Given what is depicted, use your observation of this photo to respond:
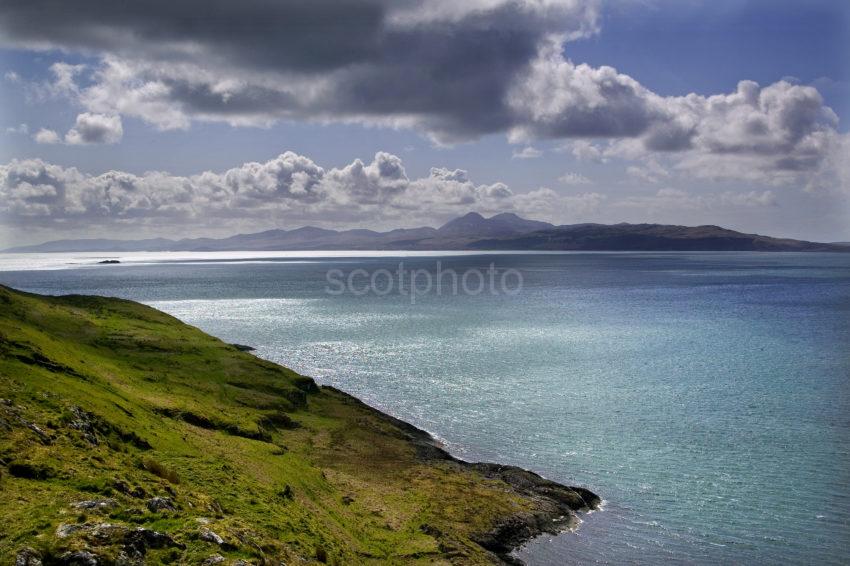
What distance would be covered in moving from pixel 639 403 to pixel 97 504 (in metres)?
58.3

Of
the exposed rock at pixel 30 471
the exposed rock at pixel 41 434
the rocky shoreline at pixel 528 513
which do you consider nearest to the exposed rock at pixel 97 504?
the exposed rock at pixel 30 471

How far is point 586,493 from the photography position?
141 ft

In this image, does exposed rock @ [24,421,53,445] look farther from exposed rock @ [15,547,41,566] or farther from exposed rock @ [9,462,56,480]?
exposed rock @ [15,547,41,566]

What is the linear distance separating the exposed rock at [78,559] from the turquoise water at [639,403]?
24374mm

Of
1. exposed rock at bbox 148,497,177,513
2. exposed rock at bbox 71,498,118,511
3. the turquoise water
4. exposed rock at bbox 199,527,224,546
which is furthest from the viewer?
the turquoise water

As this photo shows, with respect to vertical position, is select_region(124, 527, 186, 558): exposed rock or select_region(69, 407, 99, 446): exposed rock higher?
select_region(69, 407, 99, 446): exposed rock

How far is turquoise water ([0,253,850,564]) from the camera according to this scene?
125ft

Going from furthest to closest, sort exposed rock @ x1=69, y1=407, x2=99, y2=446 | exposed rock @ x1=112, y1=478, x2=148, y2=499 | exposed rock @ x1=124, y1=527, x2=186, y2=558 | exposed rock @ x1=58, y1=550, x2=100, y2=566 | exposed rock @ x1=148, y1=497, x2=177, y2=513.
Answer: exposed rock @ x1=69, y1=407, x2=99, y2=446 < exposed rock @ x1=112, y1=478, x2=148, y2=499 < exposed rock @ x1=148, y1=497, x2=177, y2=513 < exposed rock @ x1=124, y1=527, x2=186, y2=558 < exposed rock @ x1=58, y1=550, x2=100, y2=566

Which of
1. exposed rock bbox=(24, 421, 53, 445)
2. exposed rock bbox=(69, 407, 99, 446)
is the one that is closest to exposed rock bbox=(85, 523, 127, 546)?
exposed rock bbox=(24, 421, 53, 445)

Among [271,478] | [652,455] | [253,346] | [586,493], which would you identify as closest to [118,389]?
[271,478]

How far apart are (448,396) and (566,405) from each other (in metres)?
14.4

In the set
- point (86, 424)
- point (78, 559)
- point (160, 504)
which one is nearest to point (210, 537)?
point (160, 504)

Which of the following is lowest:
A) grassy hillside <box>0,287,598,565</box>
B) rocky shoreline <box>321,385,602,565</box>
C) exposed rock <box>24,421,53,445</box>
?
rocky shoreline <box>321,385,602,565</box>

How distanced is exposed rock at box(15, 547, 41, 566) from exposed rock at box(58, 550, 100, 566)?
2.16 ft
